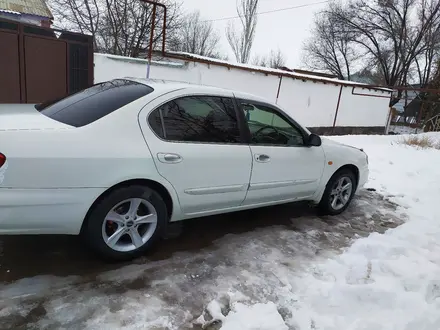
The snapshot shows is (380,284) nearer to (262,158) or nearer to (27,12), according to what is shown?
(262,158)

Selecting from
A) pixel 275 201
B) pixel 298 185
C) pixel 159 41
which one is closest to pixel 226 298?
pixel 275 201

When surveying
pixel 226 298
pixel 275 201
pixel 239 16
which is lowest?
pixel 226 298

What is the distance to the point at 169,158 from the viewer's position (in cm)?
288

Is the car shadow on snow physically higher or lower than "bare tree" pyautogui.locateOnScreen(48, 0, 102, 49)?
lower

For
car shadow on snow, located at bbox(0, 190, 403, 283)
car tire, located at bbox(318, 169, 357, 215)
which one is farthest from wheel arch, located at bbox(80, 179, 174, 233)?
car tire, located at bbox(318, 169, 357, 215)

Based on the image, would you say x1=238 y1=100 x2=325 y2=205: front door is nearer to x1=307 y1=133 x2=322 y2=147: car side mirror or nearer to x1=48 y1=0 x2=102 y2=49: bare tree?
x1=307 y1=133 x2=322 y2=147: car side mirror

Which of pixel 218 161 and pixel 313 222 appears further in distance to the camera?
pixel 313 222

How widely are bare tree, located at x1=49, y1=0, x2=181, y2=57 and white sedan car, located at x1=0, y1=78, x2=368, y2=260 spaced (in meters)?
13.5

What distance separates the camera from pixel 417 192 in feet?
19.4

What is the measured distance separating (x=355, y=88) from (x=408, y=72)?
20405 millimetres

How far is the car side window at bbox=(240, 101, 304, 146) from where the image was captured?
3.59 meters

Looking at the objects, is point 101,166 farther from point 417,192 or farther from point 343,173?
point 417,192

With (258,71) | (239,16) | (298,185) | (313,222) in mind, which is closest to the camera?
(298,185)

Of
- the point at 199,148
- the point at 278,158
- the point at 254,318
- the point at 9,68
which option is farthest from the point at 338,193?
the point at 9,68
